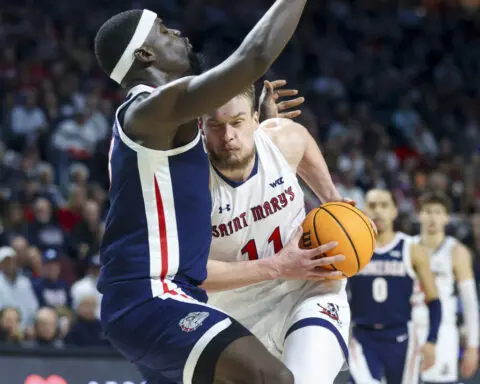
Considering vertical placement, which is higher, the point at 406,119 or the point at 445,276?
the point at 406,119

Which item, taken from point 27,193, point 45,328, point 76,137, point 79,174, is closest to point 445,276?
point 45,328

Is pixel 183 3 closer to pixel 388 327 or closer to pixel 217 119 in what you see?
pixel 388 327

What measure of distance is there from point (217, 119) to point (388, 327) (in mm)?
3827

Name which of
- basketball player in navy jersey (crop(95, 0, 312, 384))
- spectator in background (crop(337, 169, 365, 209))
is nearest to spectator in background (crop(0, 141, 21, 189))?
spectator in background (crop(337, 169, 365, 209))

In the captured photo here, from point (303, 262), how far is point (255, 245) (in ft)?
1.32

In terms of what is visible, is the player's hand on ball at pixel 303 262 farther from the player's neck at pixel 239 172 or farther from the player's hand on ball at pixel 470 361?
the player's hand on ball at pixel 470 361

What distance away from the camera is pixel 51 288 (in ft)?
31.7

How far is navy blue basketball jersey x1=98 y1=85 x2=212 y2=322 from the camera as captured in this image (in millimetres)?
3932

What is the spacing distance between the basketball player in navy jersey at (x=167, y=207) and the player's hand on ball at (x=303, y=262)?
549 mm

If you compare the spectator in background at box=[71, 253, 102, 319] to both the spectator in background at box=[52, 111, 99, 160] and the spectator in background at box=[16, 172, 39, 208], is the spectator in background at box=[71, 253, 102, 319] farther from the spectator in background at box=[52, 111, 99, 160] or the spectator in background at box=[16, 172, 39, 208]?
the spectator in background at box=[52, 111, 99, 160]

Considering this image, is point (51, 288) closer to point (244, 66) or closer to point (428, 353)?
point (428, 353)

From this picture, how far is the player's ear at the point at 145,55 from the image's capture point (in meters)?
4.12

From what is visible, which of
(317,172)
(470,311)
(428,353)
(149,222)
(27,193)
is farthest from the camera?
(27,193)

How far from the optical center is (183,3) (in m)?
17.0
